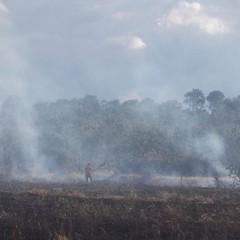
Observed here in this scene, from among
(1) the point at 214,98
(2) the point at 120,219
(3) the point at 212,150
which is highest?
(1) the point at 214,98

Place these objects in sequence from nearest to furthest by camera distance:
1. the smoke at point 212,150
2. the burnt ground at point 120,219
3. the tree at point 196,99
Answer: the burnt ground at point 120,219, the smoke at point 212,150, the tree at point 196,99

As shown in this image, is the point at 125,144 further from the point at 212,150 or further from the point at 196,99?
the point at 196,99

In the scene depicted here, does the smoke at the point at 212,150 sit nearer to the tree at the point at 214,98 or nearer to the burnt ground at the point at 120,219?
the burnt ground at the point at 120,219

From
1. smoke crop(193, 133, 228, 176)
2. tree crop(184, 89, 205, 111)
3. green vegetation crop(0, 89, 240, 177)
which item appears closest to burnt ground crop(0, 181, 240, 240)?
green vegetation crop(0, 89, 240, 177)

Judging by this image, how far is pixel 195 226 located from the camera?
11711 millimetres

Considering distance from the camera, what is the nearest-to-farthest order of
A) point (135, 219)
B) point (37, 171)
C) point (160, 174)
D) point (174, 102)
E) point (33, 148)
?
point (135, 219)
point (160, 174)
point (37, 171)
point (33, 148)
point (174, 102)

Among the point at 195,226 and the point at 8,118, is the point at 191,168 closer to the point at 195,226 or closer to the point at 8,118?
the point at 195,226

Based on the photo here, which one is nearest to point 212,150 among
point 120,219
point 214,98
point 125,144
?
point 125,144

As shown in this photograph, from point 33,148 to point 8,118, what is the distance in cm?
1726

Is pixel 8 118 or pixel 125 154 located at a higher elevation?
pixel 8 118

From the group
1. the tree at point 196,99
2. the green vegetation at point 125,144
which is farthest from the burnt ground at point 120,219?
the tree at point 196,99

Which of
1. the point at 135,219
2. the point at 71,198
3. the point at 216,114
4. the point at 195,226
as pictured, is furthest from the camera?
the point at 216,114

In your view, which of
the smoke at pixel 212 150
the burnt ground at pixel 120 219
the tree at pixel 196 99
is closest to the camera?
the burnt ground at pixel 120 219

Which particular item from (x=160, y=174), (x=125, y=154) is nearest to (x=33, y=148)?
(x=125, y=154)
